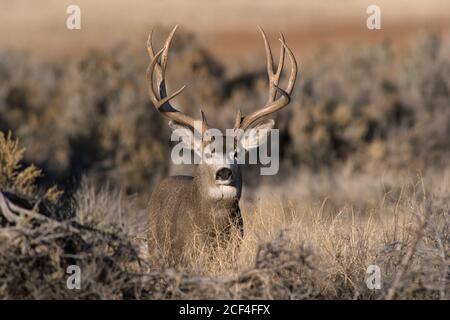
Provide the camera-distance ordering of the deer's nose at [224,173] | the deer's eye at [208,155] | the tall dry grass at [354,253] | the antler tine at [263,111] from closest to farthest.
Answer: the tall dry grass at [354,253], the deer's nose at [224,173], the deer's eye at [208,155], the antler tine at [263,111]

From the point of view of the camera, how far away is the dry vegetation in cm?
555

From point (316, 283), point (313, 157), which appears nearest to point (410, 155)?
point (313, 157)

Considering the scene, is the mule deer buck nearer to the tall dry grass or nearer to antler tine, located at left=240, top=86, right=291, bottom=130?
antler tine, located at left=240, top=86, right=291, bottom=130

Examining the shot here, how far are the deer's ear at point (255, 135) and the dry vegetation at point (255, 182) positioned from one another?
66 cm

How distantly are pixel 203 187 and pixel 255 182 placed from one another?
32.1 ft

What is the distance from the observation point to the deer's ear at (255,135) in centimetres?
868

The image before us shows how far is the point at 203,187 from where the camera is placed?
8391 mm

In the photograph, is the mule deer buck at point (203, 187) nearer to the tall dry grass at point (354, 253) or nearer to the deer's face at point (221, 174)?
the deer's face at point (221, 174)

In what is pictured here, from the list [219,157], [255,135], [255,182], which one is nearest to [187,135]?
[219,157]

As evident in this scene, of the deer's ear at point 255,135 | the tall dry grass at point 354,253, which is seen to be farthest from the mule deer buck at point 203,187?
the tall dry grass at point 354,253

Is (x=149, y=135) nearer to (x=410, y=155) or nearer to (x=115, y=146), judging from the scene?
(x=115, y=146)
